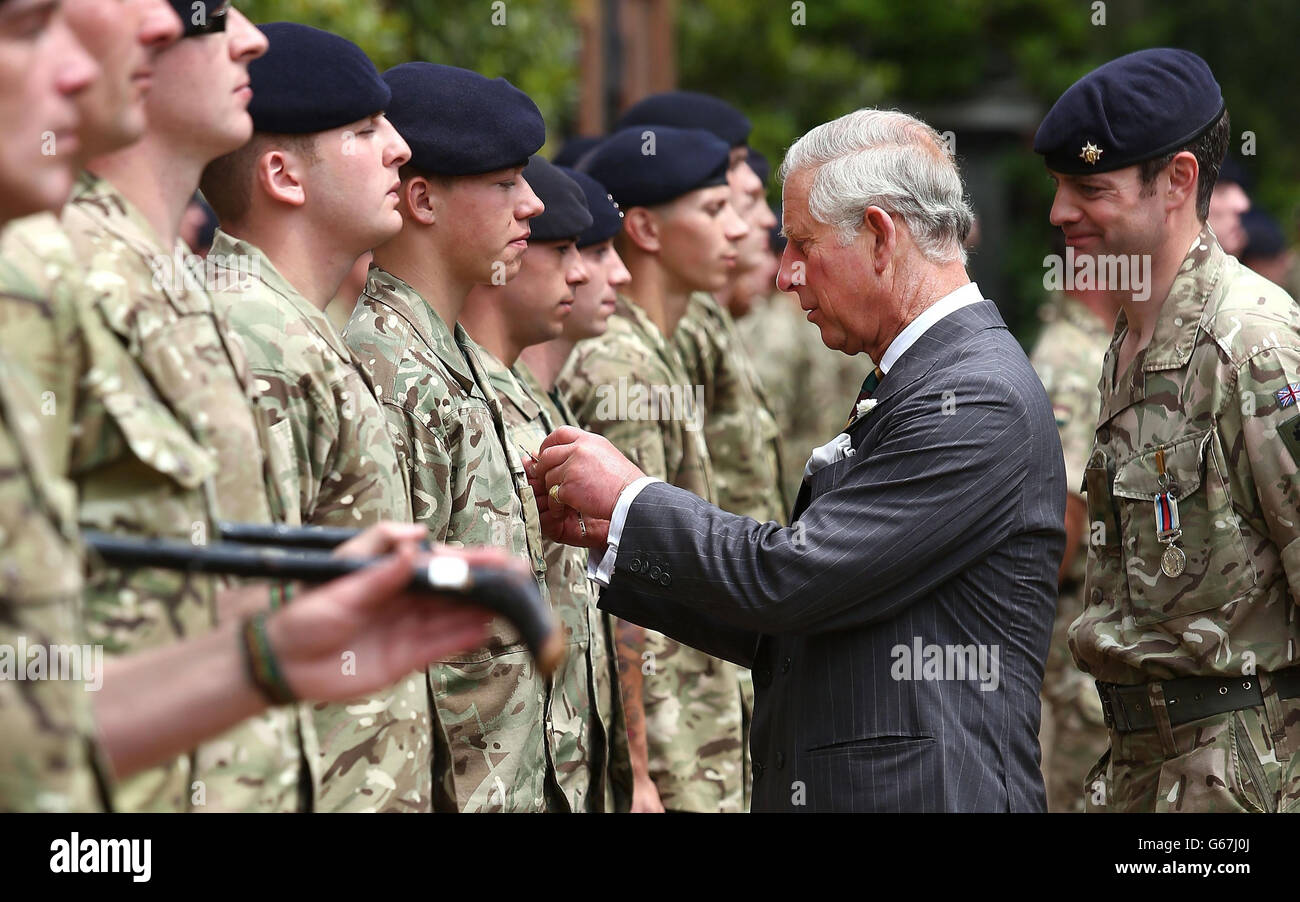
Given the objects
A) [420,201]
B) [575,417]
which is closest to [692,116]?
[575,417]

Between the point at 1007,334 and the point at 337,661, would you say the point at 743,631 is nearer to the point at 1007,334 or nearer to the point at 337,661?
the point at 1007,334

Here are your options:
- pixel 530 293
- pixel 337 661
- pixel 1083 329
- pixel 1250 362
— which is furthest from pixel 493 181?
pixel 1083 329

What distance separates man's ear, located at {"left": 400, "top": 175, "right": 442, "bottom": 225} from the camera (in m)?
3.68

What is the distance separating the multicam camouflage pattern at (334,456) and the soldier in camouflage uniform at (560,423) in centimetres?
79

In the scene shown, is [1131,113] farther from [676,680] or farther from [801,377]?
[801,377]

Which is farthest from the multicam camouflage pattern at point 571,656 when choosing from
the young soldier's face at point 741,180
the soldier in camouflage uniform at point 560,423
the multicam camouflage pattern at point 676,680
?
the young soldier's face at point 741,180

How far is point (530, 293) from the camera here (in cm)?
426

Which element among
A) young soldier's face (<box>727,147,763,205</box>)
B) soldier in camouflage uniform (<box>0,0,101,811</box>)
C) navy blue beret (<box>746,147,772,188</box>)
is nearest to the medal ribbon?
soldier in camouflage uniform (<box>0,0,101,811</box>)

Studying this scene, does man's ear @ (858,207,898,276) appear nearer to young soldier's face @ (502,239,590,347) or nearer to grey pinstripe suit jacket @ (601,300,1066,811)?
grey pinstripe suit jacket @ (601,300,1066,811)

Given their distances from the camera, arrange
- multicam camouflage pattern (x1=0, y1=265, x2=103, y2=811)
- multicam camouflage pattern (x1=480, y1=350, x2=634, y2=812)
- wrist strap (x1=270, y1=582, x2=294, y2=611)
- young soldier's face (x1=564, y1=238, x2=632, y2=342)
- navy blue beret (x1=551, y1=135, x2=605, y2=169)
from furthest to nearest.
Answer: navy blue beret (x1=551, y1=135, x2=605, y2=169), young soldier's face (x1=564, y1=238, x2=632, y2=342), multicam camouflage pattern (x1=480, y1=350, x2=634, y2=812), wrist strap (x1=270, y1=582, x2=294, y2=611), multicam camouflage pattern (x1=0, y1=265, x2=103, y2=811)

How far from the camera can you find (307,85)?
3.08 meters

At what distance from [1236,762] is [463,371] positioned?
2.04 metres

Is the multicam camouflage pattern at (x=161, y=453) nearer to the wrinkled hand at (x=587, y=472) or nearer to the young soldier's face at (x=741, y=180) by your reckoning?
the wrinkled hand at (x=587, y=472)

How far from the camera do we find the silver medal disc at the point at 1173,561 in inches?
144
